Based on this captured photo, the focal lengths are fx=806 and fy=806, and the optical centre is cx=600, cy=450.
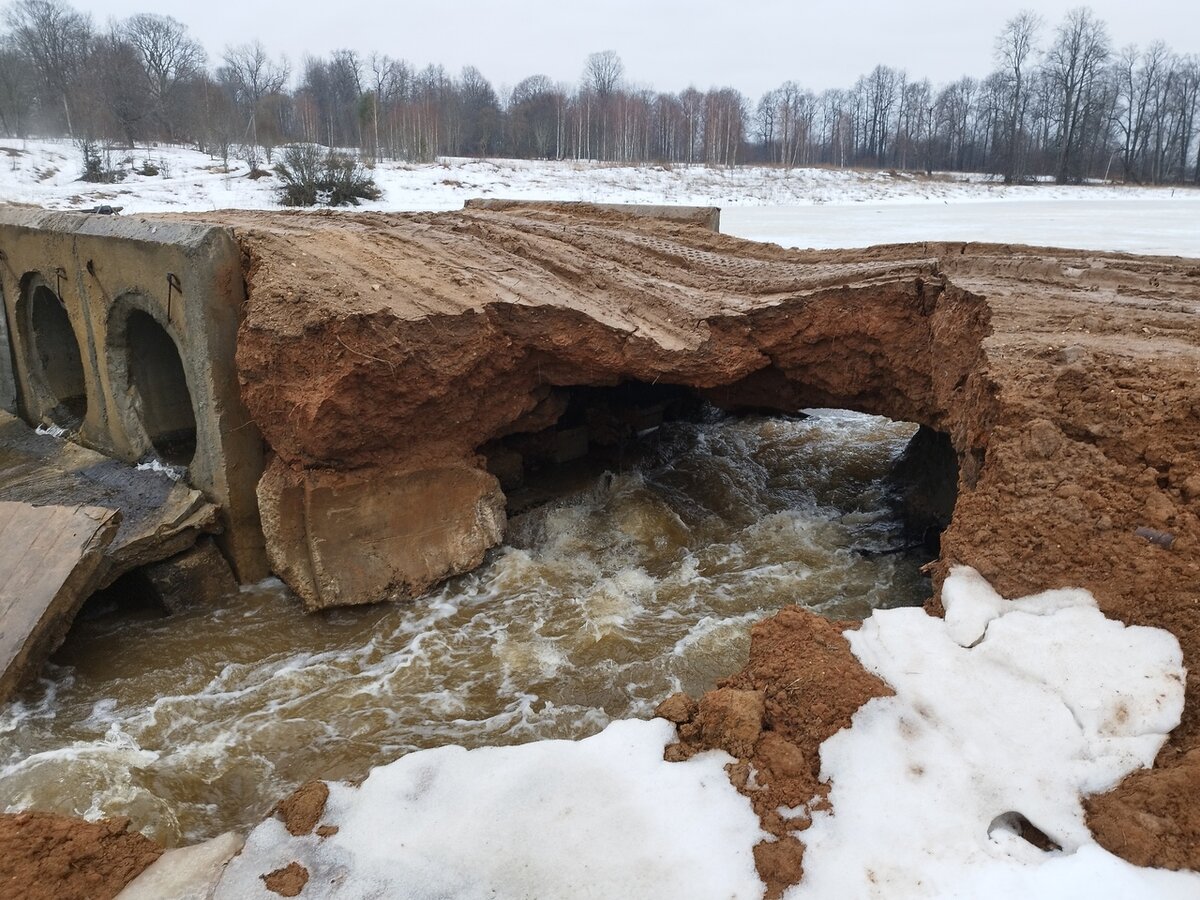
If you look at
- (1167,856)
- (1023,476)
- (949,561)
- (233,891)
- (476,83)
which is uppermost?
(476,83)

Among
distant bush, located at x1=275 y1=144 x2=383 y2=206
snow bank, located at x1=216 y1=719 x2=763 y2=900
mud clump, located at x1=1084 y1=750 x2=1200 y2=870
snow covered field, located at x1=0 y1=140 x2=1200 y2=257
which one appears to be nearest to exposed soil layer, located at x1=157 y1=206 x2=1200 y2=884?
mud clump, located at x1=1084 y1=750 x2=1200 y2=870

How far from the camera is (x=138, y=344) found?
6.89 metres

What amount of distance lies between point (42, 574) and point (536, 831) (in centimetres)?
388

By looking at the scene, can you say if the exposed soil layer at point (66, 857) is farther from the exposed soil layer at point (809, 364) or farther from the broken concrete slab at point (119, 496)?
the broken concrete slab at point (119, 496)

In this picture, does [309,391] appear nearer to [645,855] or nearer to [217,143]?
[645,855]

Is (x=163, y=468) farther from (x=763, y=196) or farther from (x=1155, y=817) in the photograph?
(x=763, y=196)

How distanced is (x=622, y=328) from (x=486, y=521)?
184 centimetres

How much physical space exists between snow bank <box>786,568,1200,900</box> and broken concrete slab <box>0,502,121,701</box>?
4631mm

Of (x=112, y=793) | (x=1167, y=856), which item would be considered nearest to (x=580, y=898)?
(x=1167, y=856)

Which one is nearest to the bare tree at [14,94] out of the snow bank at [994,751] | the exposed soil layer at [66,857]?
the exposed soil layer at [66,857]

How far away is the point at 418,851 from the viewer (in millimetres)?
3098

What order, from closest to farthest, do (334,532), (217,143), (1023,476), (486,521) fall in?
(1023,476), (334,532), (486,521), (217,143)

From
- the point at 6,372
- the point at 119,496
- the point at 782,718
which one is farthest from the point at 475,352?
the point at 6,372

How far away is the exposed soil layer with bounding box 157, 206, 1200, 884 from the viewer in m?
3.41
